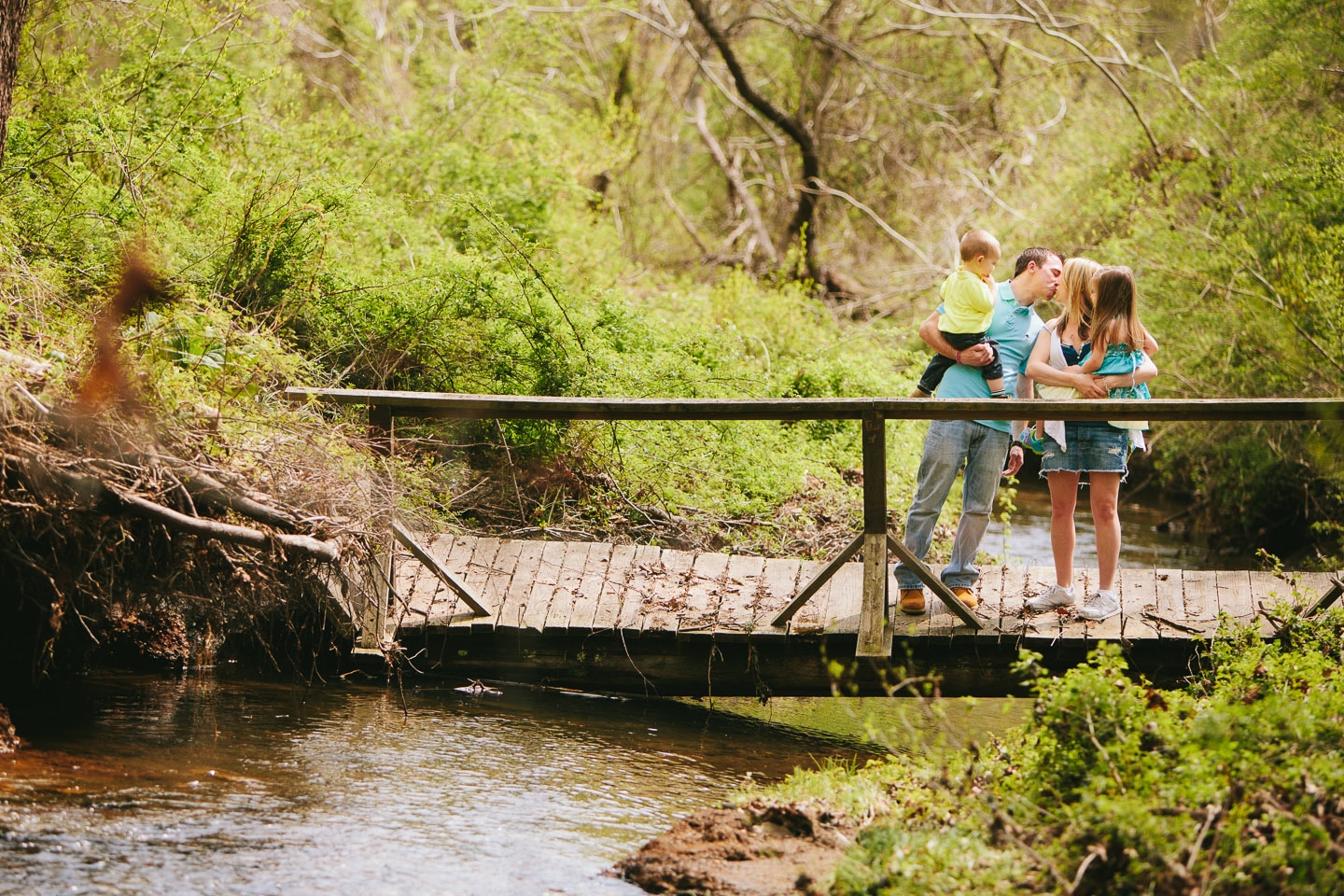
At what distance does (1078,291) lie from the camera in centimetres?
618

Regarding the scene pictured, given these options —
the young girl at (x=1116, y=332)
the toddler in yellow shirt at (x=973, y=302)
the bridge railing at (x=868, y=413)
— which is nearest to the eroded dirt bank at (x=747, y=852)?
A: the bridge railing at (x=868, y=413)

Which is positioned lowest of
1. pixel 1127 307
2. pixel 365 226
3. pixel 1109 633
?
pixel 1109 633

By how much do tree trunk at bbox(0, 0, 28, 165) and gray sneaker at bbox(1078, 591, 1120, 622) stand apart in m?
6.04

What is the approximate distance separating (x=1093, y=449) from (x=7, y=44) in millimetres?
5873

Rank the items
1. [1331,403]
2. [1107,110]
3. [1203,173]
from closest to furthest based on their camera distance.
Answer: [1331,403], [1203,173], [1107,110]

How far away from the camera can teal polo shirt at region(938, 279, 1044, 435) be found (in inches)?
242

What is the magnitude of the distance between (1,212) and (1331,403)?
7.34 metres

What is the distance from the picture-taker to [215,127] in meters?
10.5

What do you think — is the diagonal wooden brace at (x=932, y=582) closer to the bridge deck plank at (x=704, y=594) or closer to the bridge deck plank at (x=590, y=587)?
the bridge deck plank at (x=704, y=594)

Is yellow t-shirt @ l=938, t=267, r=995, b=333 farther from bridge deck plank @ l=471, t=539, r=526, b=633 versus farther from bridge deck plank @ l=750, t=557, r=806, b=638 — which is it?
bridge deck plank @ l=471, t=539, r=526, b=633

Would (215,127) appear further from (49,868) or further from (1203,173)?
(1203,173)

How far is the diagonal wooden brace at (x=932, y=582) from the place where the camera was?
5.94 m

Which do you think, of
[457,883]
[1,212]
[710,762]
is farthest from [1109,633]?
[1,212]

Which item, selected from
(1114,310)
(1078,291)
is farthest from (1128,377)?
(1078,291)
